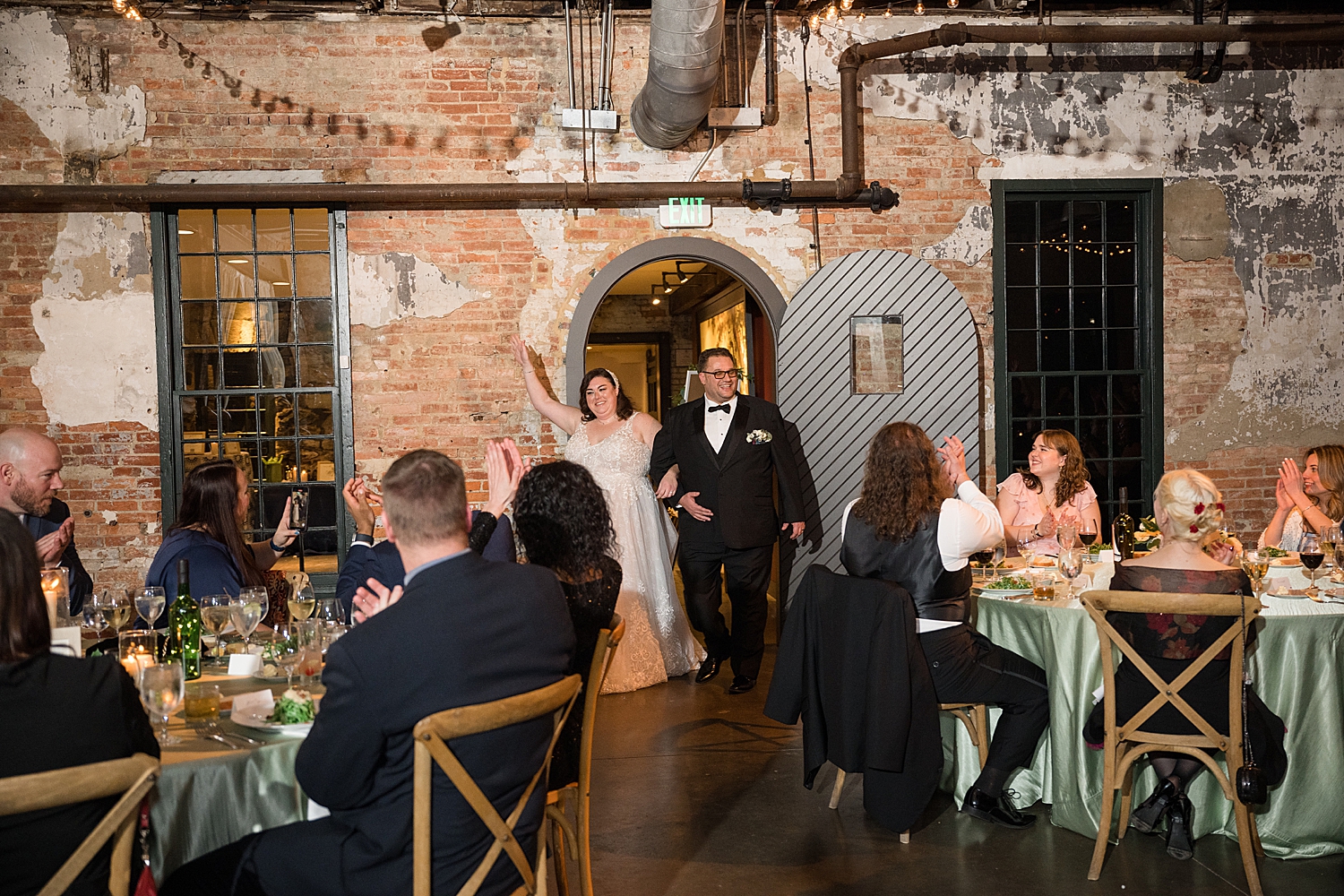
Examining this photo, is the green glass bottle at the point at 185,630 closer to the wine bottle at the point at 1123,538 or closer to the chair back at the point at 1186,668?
the chair back at the point at 1186,668

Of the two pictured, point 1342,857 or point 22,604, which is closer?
point 22,604

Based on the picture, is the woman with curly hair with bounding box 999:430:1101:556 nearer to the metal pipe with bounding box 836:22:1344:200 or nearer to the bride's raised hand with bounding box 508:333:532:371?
the metal pipe with bounding box 836:22:1344:200

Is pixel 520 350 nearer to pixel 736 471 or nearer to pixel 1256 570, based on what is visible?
pixel 736 471

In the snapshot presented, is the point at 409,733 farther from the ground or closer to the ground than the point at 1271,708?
farther from the ground

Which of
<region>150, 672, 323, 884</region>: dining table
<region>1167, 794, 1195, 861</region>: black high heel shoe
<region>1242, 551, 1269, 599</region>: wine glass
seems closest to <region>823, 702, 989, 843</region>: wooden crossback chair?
<region>1167, 794, 1195, 861</region>: black high heel shoe

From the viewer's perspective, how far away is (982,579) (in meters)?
4.47

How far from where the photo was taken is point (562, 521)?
3.19 meters

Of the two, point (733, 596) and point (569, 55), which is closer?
point (733, 596)

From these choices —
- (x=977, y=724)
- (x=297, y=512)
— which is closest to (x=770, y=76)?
(x=297, y=512)

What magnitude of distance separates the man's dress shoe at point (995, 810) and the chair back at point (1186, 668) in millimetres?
608

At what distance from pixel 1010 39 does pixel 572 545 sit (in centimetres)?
507

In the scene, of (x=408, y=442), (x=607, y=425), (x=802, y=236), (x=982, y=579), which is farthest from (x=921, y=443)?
(x=408, y=442)

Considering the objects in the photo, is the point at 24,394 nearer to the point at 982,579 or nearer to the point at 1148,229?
the point at 982,579

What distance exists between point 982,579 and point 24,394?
5.66 meters
